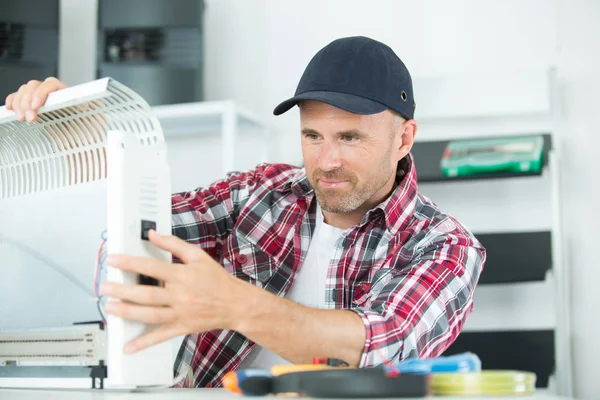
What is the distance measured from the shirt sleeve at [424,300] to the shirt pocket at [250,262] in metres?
0.25

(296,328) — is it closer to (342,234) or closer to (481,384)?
(481,384)

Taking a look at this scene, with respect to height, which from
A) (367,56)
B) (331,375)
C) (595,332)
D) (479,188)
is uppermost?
(367,56)

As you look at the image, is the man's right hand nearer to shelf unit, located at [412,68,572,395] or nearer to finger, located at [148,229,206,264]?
finger, located at [148,229,206,264]

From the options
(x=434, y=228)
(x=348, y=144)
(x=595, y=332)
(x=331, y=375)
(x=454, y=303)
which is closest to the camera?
(x=331, y=375)

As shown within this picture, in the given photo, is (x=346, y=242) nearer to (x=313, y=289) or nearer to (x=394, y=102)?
(x=313, y=289)

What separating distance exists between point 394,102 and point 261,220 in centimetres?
36

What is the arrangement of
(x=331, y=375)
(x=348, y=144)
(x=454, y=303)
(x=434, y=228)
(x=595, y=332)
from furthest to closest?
(x=595, y=332) → (x=348, y=144) → (x=434, y=228) → (x=454, y=303) → (x=331, y=375)

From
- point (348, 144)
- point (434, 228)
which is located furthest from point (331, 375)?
point (348, 144)

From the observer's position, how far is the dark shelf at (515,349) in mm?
2529

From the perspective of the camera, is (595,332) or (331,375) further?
(595,332)

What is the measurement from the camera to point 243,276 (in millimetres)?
1608

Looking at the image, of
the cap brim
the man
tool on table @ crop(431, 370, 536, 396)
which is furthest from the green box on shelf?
tool on table @ crop(431, 370, 536, 396)

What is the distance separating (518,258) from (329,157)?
1.21 m

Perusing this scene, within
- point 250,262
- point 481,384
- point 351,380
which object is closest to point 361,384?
point 351,380
